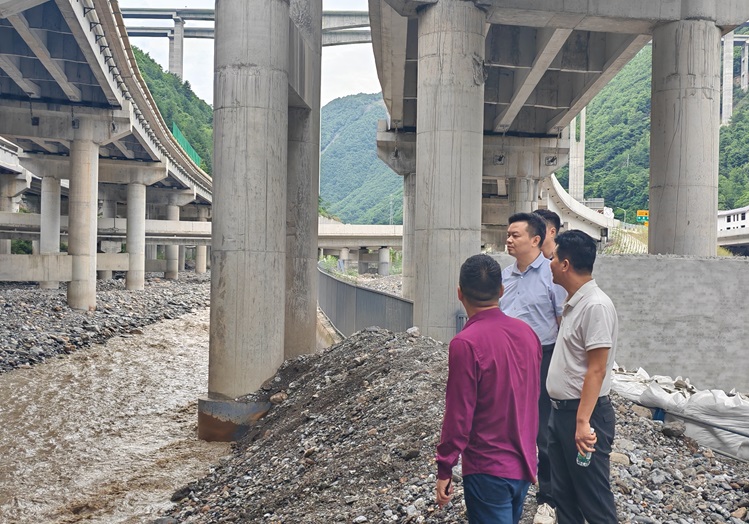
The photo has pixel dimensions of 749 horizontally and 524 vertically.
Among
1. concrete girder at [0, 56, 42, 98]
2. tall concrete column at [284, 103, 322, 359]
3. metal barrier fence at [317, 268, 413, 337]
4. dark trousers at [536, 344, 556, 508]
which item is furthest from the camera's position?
concrete girder at [0, 56, 42, 98]

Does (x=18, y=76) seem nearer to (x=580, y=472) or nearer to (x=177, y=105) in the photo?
(x=580, y=472)

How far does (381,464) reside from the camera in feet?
21.1

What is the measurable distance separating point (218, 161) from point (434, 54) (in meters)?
4.64

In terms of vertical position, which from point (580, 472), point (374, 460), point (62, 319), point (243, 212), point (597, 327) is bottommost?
point (62, 319)

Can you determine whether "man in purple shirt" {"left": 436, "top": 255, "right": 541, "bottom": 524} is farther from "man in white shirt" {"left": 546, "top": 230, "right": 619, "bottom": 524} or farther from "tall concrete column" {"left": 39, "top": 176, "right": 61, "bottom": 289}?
"tall concrete column" {"left": 39, "top": 176, "right": 61, "bottom": 289}

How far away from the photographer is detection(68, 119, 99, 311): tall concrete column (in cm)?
2780

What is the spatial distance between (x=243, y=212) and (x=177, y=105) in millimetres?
77071

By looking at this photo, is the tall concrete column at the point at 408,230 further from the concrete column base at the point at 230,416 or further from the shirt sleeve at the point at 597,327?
the shirt sleeve at the point at 597,327

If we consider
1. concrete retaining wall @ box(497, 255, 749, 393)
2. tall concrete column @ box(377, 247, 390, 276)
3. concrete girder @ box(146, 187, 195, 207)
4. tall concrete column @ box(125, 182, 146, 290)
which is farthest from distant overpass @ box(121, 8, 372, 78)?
concrete retaining wall @ box(497, 255, 749, 393)

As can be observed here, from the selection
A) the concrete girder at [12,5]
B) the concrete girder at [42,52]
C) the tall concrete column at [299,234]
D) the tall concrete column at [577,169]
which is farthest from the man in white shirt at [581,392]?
the tall concrete column at [577,169]

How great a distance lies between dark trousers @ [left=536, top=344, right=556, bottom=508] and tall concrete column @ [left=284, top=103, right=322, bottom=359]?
9.31 m

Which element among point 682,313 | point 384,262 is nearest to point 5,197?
point 384,262

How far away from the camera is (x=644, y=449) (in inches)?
253

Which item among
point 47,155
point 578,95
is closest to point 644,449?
point 578,95
